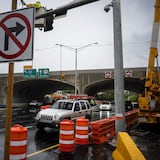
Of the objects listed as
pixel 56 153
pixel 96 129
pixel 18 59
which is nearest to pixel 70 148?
pixel 56 153

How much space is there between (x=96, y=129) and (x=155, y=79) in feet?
20.2

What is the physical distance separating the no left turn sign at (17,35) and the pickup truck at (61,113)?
8.25 meters

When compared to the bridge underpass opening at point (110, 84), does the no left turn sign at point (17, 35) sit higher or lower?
lower

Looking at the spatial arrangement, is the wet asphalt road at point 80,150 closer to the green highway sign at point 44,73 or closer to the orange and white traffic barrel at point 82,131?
the orange and white traffic barrel at point 82,131

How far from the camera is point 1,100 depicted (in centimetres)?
4656

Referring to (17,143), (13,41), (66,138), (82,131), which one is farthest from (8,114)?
(82,131)

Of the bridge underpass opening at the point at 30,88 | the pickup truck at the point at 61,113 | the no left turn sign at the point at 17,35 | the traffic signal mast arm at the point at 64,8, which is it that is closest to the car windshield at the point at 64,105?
the pickup truck at the point at 61,113

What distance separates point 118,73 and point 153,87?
434cm

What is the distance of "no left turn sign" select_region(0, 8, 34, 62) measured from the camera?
3133mm

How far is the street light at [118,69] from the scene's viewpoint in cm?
901

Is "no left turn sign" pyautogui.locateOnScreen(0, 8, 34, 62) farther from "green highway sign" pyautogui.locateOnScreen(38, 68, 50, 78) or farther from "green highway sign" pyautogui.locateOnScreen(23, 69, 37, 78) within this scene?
"green highway sign" pyautogui.locateOnScreen(23, 69, 37, 78)

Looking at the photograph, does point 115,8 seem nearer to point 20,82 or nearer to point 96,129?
point 96,129

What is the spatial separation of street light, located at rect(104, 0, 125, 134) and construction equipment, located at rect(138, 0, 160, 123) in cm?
394

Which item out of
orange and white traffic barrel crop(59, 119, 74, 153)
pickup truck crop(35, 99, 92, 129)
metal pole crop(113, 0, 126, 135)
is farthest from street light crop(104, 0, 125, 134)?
pickup truck crop(35, 99, 92, 129)
